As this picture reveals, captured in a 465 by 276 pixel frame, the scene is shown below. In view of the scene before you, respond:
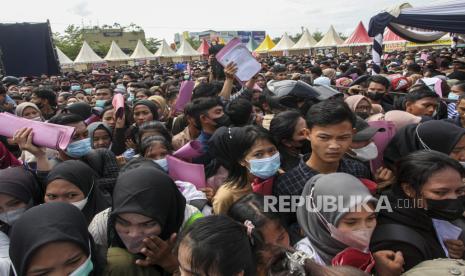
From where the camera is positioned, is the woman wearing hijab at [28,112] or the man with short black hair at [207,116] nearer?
the man with short black hair at [207,116]

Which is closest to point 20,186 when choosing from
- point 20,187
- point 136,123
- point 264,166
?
point 20,187

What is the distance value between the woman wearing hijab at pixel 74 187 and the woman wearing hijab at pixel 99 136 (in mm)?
1179

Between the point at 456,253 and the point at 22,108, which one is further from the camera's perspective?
the point at 22,108

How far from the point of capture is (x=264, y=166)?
7.55 ft

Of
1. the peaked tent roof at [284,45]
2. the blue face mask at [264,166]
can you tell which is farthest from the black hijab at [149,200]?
the peaked tent roof at [284,45]

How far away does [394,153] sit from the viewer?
2.62 meters

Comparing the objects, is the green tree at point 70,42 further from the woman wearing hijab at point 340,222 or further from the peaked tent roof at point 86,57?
the woman wearing hijab at point 340,222

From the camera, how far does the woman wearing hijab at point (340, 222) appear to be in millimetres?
1535

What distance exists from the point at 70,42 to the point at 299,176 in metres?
61.5

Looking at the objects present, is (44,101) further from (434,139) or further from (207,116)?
(434,139)

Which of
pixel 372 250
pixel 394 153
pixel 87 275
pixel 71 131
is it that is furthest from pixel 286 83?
pixel 87 275

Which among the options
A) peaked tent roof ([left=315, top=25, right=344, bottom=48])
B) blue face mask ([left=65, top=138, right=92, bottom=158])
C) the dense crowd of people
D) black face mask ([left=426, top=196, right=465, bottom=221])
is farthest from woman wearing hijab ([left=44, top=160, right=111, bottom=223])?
peaked tent roof ([left=315, top=25, right=344, bottom=48])

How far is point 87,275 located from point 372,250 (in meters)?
1.27

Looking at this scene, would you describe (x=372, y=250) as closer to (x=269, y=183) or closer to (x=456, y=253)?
(x=456, y=253)
